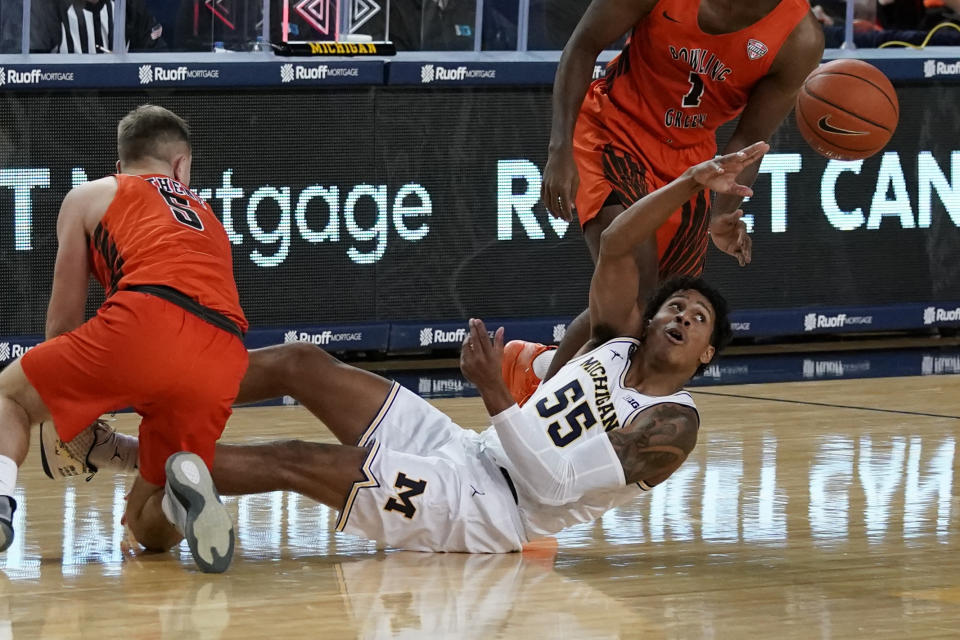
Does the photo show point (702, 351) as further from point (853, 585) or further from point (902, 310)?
point (902, 310)

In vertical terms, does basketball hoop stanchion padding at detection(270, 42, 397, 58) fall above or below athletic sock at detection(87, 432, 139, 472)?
above

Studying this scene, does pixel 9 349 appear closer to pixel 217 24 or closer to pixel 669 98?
pixel 217 24

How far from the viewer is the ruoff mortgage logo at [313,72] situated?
895 cm

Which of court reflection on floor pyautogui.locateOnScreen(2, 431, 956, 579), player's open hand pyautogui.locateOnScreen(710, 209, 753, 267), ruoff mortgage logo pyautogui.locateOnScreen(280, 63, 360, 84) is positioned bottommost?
court reflection on floor pyautogui.locateOnScreen(2, 431, 956, 579)

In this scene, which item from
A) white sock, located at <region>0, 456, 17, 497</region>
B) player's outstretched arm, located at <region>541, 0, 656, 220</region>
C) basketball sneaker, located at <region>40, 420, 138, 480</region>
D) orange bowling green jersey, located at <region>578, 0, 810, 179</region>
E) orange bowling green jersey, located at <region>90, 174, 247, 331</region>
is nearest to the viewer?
white sock, located at <region>0, 456, 17, 497</region>

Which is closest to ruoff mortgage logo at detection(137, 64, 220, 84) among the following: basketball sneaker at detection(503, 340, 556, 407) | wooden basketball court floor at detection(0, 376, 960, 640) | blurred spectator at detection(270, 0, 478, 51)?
blurred spectator at detection(270, 0, 478, 51)

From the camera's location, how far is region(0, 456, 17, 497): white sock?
439 cm

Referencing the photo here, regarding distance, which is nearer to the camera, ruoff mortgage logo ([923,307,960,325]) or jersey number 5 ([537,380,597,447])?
jersey number 5 ([537,380,597,447])

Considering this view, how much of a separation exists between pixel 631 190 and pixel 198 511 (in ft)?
7.37

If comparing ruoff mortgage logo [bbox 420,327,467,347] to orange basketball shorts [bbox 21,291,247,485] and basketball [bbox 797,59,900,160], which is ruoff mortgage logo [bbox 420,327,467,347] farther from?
orange basketball shorts [bbox 21,291,247,485]

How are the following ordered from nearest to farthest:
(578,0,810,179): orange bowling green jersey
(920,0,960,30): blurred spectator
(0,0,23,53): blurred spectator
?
(578,0,810,179): orange bowling green jersey
(0,0,23,53): blurred spectator
(920,0,960,30): blurred spectator

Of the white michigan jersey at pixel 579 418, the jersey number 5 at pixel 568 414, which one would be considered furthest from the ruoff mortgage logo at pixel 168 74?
the jersey number 5 at pixel 568 414

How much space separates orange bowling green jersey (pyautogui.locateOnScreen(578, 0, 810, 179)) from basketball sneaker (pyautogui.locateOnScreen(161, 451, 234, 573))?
7.61 feet

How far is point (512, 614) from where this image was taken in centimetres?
421
